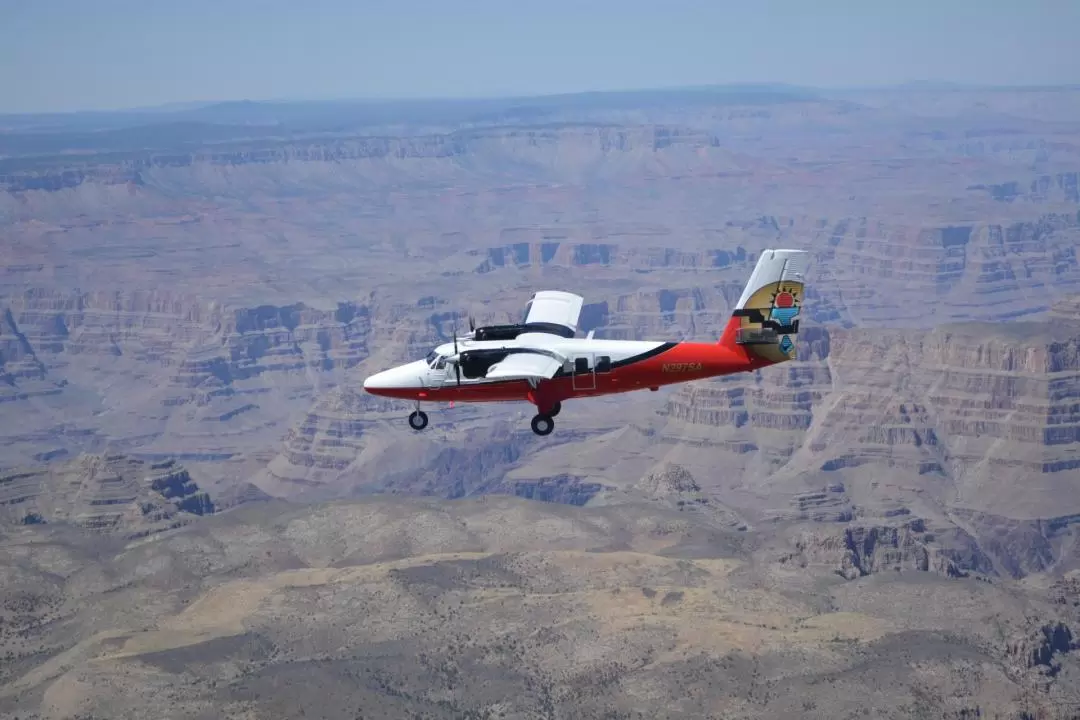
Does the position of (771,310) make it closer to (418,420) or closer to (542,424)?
(542,424)

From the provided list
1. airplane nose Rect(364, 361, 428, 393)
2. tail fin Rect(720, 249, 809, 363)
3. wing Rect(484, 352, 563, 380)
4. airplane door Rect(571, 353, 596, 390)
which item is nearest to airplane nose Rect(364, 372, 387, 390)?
airplane nose Rect(364, 361, 428, 393)

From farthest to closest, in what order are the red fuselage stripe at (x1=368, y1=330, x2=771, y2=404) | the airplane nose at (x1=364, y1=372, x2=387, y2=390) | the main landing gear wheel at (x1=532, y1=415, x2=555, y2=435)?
the airplane nose at (x1=364, y1=372, x2=387, y2=390)
the red fuselage stripe at (x1=368, y1=330, x2=771, y2=404)
the main landing gear wheel at (x1=532, y1=415, x2=555, y2=435)

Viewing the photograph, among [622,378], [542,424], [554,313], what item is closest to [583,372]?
[622,378]

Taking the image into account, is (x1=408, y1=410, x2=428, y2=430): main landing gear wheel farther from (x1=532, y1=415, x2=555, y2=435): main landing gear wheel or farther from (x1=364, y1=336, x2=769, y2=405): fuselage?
(x1=532, y1=415, x2=555, y2=435): main landing gear wheel

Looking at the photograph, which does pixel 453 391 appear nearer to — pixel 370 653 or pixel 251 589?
pixel 370 653

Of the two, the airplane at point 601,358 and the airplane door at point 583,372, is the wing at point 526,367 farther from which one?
the airplane door at point 583,372
